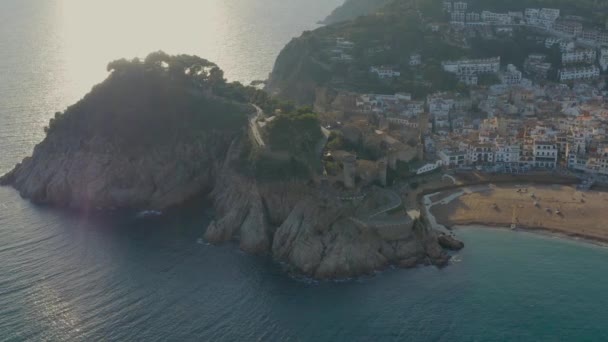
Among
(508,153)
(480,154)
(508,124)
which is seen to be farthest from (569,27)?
(480,154)

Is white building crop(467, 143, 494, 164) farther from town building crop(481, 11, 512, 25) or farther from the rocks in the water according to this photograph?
town building crop(481, 11, 512, 25)

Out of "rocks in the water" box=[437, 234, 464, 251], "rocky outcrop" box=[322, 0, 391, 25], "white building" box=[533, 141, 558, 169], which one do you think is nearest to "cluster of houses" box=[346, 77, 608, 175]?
"white building" box=[533, 141, 558, 169]

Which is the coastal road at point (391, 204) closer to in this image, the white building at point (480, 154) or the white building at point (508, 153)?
the white building at point (480, 154)

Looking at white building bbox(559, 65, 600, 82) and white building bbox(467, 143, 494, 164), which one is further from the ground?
white building bbox(559, 65, 600, 82)

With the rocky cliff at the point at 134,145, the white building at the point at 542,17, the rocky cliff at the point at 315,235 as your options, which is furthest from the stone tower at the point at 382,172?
the white building at the point at 542,17

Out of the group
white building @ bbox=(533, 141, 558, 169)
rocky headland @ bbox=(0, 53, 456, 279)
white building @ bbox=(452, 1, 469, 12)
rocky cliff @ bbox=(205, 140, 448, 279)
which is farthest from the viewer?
white building @ bbox=(452, 1, 469, 12)

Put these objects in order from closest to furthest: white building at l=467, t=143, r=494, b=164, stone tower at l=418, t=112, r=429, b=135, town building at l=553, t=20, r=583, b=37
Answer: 1. white building at l=467, t=143, r=494, b=164
2. stone tower at l=418, t=112, r=429, b=135
3. town building at l=553, t=20, r=583, b=37

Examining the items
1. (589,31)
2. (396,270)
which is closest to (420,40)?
(589,31)
